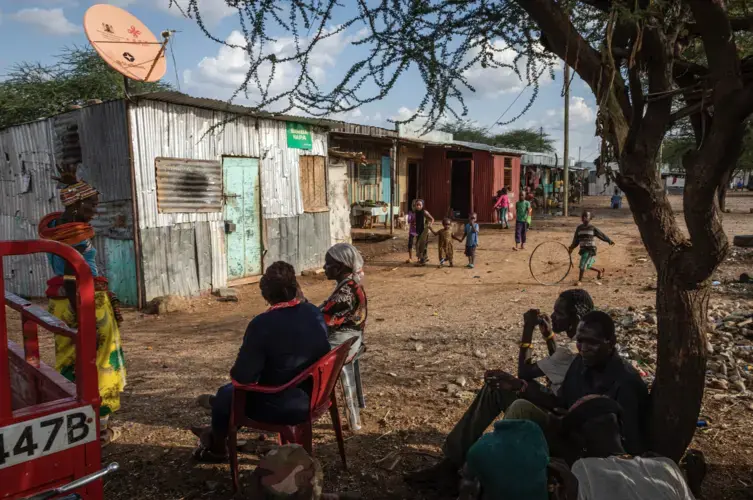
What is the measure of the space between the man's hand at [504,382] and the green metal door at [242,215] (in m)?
7.85

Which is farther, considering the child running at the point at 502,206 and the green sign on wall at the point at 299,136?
the child running at the point at 502,206

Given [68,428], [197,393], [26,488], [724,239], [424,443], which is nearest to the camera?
[26,488]

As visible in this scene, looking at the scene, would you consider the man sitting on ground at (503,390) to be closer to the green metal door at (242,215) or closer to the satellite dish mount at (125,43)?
the satellite dish mount at (125,43)

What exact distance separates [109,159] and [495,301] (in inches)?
259

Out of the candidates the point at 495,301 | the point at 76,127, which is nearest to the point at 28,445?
the point at 495,301

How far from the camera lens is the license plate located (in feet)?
5.85

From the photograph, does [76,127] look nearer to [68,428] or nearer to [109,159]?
[109,159]

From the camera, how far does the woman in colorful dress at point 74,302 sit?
3701mm

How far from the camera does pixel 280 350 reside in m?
2.96

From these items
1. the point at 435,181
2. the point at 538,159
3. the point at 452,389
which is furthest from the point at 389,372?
the point at 538,159

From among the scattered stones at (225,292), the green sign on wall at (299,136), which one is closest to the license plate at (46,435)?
the scattered stones at (225,292)

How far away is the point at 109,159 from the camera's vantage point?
341 inches

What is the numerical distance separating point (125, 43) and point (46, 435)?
7351 millimetres

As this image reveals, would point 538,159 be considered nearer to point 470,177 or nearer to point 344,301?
point 470,177
